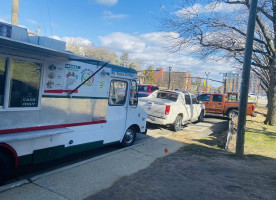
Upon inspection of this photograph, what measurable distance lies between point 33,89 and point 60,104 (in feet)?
2.25

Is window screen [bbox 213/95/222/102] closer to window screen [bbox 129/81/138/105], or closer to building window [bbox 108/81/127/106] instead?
window screen [bbox 129/81/138/105]

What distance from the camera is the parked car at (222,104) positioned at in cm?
1602

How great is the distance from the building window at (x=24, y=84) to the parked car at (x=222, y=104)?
45.9 ft

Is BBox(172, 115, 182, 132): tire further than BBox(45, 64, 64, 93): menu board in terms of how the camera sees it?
Yes

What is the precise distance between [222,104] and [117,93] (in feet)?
38.6

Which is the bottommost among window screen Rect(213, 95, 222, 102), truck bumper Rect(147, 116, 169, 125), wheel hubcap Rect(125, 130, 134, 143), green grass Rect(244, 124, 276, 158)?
green grass Rect(244, 124, 276, 158)

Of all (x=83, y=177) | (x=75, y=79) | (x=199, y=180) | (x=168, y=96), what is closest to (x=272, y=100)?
(x=168, y=96)

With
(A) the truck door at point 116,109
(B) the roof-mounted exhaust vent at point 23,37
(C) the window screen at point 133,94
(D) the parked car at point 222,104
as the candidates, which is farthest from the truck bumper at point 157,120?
(D) the parked car at point 222,104

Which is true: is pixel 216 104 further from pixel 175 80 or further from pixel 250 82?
pixel 175 80

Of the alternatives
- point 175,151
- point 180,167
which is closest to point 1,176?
point 180,167

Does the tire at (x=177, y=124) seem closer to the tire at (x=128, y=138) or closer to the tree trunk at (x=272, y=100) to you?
the tire at (x=128, y=138)

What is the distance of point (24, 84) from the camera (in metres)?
4.38

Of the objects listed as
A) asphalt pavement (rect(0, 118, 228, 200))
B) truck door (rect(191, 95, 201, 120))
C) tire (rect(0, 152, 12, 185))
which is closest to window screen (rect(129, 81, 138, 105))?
asphalt pavement (rect(0, 118, 228, 200))

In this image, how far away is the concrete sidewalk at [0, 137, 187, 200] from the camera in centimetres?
374
